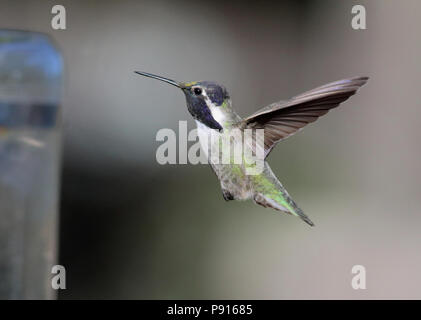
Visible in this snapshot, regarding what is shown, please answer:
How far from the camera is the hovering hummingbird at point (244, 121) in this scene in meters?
0.88

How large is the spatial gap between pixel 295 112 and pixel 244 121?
75 millimetres

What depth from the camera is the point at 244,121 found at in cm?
93

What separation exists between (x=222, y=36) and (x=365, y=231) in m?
1.18

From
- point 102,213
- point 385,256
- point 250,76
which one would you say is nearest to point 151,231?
point 102,213

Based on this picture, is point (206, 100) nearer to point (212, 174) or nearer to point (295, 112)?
point (295, 112)

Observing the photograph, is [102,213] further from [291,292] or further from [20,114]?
[20,114]

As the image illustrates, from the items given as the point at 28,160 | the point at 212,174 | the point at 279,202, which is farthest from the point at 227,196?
the point at 212,174

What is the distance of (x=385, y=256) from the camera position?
294 centimetres

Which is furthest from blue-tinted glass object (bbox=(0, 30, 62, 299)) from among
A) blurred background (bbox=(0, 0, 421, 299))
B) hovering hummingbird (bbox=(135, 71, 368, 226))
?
blurred background (bbox=(0, 0, 421, 299))

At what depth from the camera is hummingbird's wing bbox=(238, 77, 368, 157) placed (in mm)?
844

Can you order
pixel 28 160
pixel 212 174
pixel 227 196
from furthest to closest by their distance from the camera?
pixel 212 174
pixel 28 160
pixel 227 196

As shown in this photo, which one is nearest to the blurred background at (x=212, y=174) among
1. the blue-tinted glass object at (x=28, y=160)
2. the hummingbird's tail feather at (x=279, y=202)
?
the blue-tinted glass object at (x=28, y=160)

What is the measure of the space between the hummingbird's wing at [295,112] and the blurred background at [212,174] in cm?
171

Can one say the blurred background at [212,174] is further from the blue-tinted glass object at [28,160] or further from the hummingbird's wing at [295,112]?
the hummingbird's wing at [295,112]
